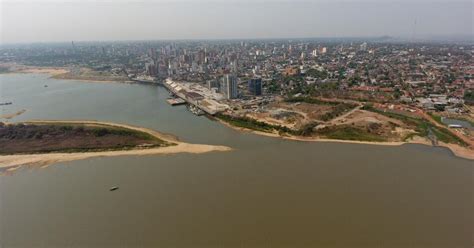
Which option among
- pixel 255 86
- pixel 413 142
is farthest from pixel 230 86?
pixel 413 142

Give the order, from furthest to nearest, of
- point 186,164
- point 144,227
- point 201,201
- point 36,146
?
point 36,146, point 186,164, point 201,201, point 144,227

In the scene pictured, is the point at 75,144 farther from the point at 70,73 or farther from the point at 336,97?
the point at 70,73

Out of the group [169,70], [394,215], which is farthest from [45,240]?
[169,70]

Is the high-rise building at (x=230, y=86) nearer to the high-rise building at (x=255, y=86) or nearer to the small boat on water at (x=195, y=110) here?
the high-rise building at (x=255, y=86)

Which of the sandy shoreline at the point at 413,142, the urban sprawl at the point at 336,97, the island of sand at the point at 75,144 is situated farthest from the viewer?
the urban sprawl at the point at 336,97

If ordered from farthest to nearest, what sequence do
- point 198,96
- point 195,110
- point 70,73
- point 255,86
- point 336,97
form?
point 70,73 < point 255,86 < point 198,96 < point 336,97 < point 195,110

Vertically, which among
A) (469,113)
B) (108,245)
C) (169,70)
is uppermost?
(169,70)

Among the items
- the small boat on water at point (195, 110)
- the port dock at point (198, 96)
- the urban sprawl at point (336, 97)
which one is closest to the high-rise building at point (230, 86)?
the urban sprawl at point (336, 97)

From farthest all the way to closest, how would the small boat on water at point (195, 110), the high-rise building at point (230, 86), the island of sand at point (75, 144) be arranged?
the high-rise building at point (230, 86), the small boat on water at point (195, 110), the island of sand at point (75, 144)

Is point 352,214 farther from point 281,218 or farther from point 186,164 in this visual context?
point 186,164
